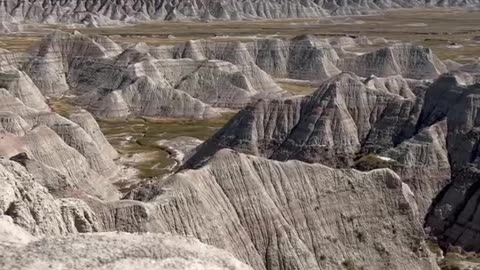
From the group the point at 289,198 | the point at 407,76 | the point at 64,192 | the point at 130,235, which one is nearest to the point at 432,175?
the point at 289,198

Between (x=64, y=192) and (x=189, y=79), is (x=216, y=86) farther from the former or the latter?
(x=64, y=192)

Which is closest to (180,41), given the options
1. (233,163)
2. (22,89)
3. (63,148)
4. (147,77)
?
(147,77)

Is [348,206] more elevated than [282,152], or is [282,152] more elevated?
[348,206]

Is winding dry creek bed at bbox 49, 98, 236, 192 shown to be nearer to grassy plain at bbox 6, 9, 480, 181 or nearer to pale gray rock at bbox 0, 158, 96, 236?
grassy plain at bbox 6, 9, 480, 181

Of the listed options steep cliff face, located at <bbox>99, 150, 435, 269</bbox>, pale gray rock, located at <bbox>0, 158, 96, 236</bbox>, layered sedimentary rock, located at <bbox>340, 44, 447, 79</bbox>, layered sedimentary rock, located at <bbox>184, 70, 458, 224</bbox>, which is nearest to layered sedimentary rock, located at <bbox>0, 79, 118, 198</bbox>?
steep cliff face, located at <bbox>99, 150, 435, 269</bbox>

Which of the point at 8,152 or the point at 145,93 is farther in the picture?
the point at 145,93

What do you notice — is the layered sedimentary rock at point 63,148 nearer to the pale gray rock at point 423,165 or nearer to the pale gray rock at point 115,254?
the pale gray rock at point 115,254

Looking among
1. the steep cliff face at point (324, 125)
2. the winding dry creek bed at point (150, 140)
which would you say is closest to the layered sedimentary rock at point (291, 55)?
the winding dry creek bed at point (150, 140)
